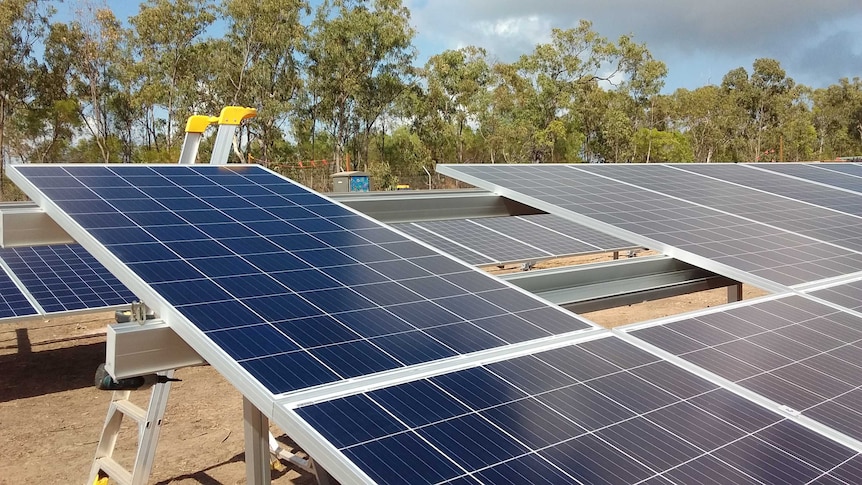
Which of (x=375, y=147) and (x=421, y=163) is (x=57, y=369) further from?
(x=375, y=147)

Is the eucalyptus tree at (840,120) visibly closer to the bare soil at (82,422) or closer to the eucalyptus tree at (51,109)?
the eucalyptus tree at (51,109)

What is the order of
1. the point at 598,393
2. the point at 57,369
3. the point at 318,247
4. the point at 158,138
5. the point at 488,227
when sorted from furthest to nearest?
the point at 158,138 → the point at 488,227 → the point at 57,369 → the point at 318,247 → the point at 598,393

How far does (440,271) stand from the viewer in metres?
5.77

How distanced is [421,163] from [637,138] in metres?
23.2

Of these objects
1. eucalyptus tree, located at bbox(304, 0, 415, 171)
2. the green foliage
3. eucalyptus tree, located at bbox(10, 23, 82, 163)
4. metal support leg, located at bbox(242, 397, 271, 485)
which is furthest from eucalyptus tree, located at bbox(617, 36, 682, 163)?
metal support leg, located at bbox(242, 397, 271, 485)

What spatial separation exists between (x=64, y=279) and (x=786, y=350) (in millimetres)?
12932

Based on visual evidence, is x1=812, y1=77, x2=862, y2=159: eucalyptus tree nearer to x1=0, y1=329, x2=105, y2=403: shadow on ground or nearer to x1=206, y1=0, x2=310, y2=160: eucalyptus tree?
x1=206, y1=0, x2=310, y2=160: eucalyptus tree

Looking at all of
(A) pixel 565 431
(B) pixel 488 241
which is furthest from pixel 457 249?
(A) pixel 565 431

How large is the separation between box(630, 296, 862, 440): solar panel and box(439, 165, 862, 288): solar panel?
0.80 m

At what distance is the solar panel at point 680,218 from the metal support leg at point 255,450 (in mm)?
4356

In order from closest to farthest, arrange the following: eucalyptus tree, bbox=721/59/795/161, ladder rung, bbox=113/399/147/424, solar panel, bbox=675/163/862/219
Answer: ladder rung, bbox=113/399/147/424
solar panel, bbox=675/163/862/219
eucalyptus tree, bbox=721/59/795/161

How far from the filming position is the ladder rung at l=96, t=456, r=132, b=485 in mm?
7284

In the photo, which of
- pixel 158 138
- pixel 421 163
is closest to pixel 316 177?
pixel 421 163

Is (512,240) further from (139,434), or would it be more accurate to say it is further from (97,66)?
(97,66)
